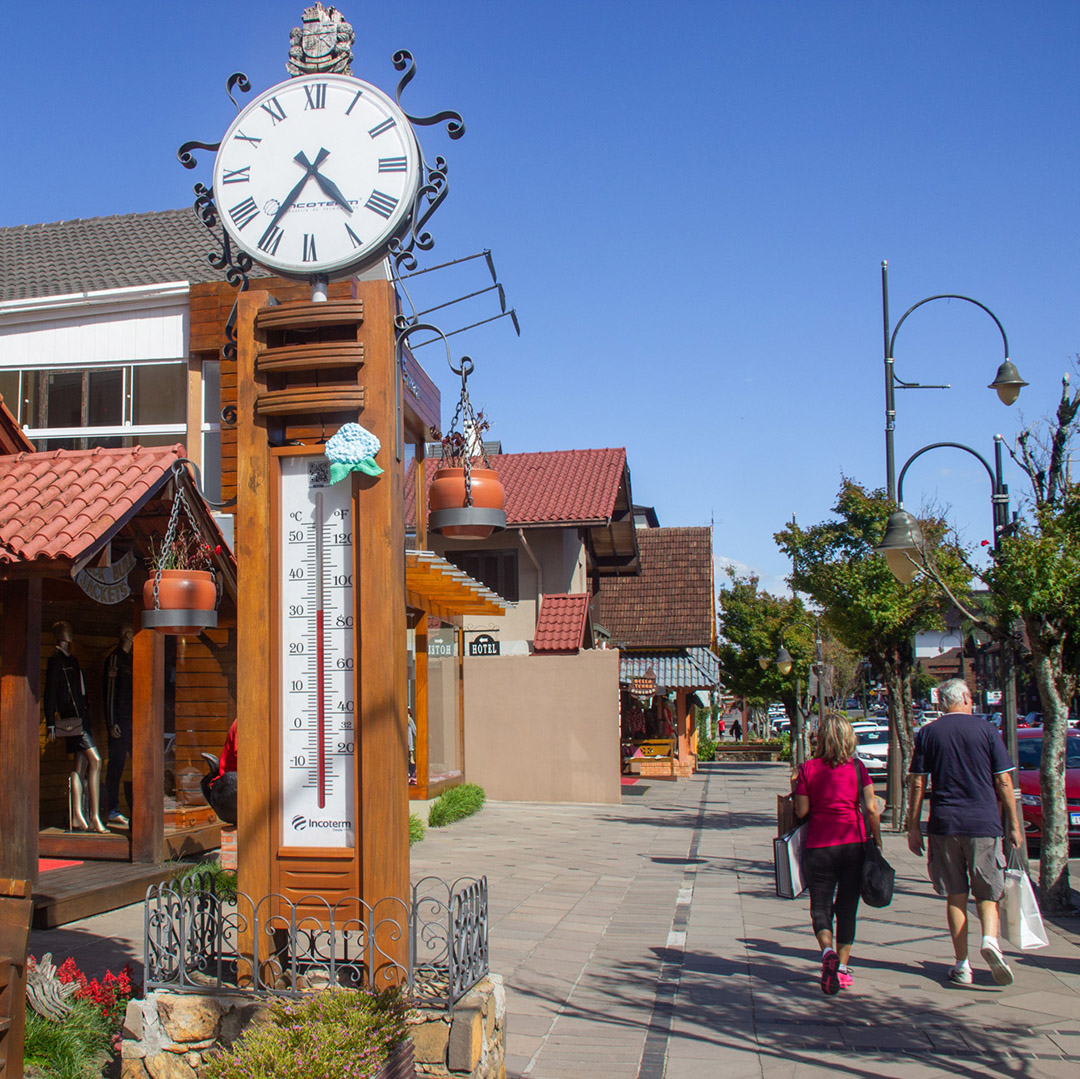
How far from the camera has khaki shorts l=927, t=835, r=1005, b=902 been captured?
668 cm

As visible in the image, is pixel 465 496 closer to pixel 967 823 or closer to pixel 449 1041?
pixel 449 1041

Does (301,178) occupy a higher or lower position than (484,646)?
higher

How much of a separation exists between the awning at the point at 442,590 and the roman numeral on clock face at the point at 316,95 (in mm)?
7359

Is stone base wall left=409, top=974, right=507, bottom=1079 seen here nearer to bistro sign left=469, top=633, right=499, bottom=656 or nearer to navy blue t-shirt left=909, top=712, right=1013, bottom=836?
navy blue t-shirt left=909, top=712, right=1013, bottom=836

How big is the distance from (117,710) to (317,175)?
7.44m

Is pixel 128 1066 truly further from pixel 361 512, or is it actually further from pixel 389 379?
pixel 389 379

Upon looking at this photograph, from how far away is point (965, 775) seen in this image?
6.80 meters

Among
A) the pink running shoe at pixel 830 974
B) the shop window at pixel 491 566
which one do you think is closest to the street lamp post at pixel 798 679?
the shop window at pixel 491 566

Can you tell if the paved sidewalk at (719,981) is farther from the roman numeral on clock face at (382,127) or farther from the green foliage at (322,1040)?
the roman numeral on clock face at (382,127)

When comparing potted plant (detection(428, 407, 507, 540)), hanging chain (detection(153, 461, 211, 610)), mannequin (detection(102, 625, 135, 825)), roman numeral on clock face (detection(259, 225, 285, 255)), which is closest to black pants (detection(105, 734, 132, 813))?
mannequin (detection(102, 625, 135, 825))

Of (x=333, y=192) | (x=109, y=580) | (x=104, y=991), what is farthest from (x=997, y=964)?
(x=109, y=580)

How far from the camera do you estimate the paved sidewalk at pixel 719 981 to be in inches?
215

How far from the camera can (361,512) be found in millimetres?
4828

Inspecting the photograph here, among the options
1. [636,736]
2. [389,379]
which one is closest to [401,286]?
[389,379]
